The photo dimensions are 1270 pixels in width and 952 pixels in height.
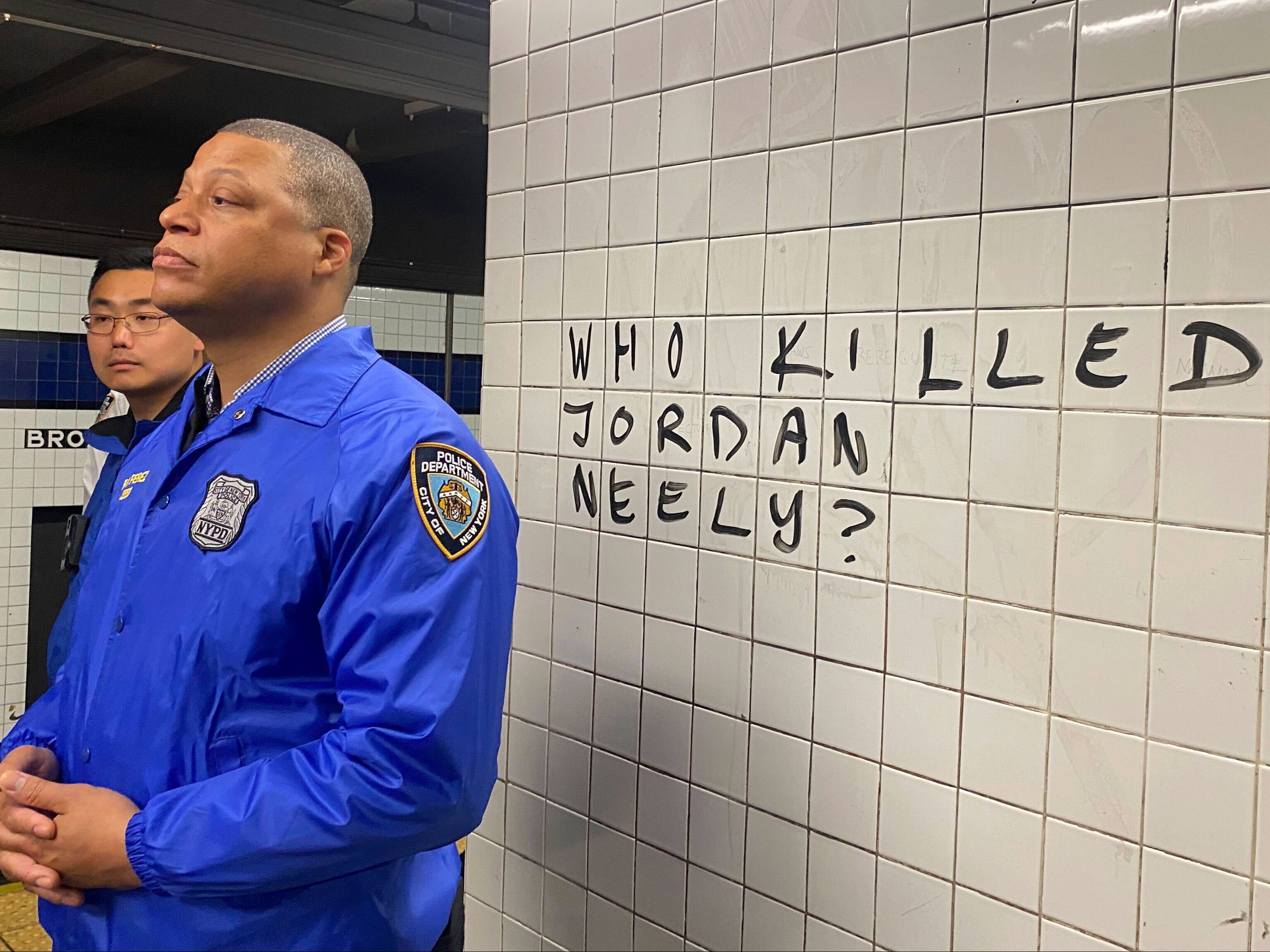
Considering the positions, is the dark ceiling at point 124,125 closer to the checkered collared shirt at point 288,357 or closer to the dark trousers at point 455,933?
the checkered collared shirt at point 288,357

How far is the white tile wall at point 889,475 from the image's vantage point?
1271 mm

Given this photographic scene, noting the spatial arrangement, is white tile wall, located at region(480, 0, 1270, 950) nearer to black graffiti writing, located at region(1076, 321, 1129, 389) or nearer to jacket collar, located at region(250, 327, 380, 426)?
black graffiti writing, located at region(1076, 321, 1129, 389)

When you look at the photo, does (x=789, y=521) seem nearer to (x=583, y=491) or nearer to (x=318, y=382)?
(x=583, y=491)

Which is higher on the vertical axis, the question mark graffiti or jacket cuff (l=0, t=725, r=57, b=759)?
the question mark graffiti

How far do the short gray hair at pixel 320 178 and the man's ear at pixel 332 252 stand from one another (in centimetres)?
1

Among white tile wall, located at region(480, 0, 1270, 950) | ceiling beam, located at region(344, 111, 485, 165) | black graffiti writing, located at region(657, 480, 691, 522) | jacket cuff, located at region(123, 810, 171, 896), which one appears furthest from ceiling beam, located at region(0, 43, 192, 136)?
jacket cuff, located at region(123, 810, 171, 896)

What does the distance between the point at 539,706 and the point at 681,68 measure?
1269 mm

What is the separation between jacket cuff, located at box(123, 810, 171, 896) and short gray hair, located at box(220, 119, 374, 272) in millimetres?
840

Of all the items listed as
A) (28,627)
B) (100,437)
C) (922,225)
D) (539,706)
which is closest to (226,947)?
(539,706)

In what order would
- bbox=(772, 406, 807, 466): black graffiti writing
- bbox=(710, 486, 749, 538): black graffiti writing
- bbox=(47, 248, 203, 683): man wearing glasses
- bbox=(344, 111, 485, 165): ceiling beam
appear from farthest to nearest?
bbox=(344, 111, 485, 165): ceiling beam < bbox=(47, 248, 203, 683): man wearing glasses < bbox=(710, 486, 749, 538): black graffiti writing < bbox=(772, 406, 807, 466): black graffiti writing

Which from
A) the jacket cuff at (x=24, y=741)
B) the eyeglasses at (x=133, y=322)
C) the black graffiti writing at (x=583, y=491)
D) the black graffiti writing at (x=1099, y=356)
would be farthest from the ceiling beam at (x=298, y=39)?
the black graffiti writing at (x=1099, y=356)

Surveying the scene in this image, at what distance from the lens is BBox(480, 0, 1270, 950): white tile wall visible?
50.1 inches

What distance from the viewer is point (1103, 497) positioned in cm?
135

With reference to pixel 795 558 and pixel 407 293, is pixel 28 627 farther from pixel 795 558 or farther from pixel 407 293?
pixel 795 558
